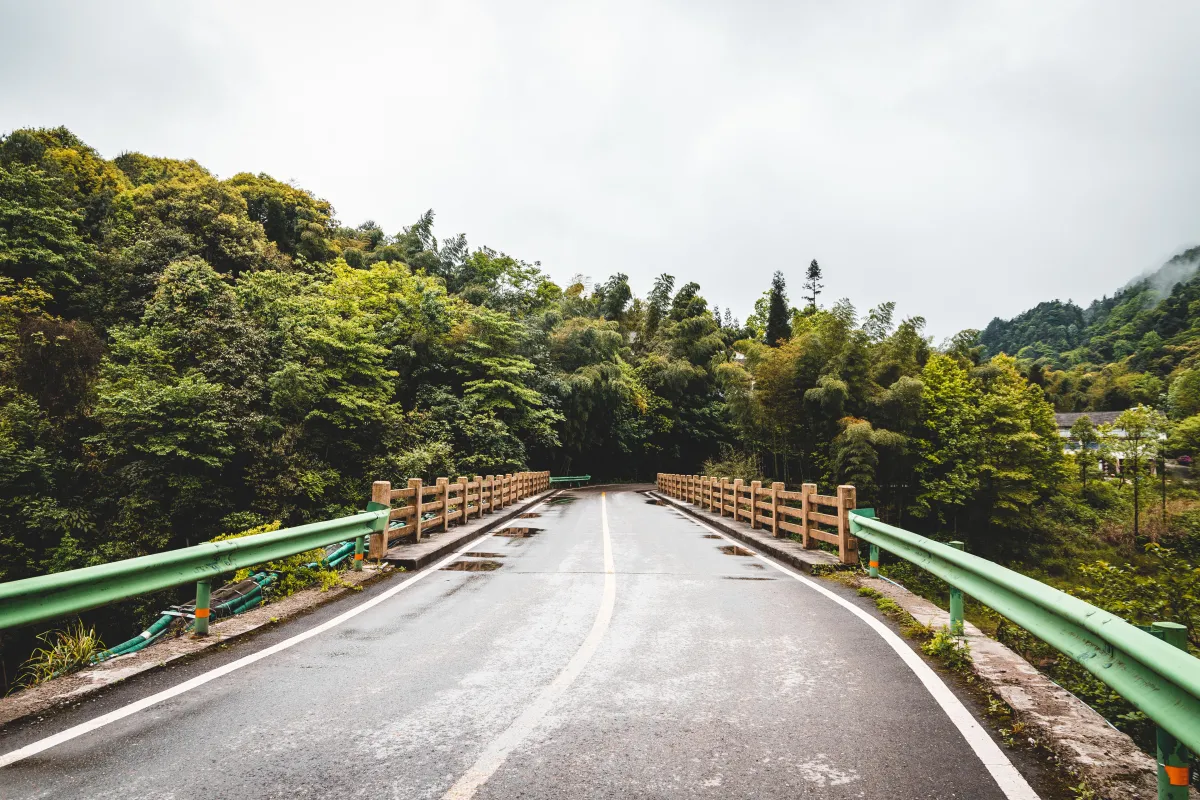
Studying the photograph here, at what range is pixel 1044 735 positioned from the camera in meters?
3.14

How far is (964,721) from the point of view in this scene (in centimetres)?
346

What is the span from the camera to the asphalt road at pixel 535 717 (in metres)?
2.74

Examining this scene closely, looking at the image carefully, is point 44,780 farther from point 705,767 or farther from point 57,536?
point 57,536

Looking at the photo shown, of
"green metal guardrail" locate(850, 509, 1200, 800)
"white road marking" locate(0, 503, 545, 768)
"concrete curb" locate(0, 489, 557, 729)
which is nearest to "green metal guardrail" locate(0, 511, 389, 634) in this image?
"concrete curb" locate(0, 489, 557, 729)

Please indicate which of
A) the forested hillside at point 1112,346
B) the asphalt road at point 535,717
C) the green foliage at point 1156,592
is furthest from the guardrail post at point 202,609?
the forested hillside at point 1112,346

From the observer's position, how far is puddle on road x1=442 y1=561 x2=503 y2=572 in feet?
28.2

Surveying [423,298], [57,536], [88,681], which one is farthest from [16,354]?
[88,681]

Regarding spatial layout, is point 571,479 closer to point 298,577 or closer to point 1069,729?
point 298,577

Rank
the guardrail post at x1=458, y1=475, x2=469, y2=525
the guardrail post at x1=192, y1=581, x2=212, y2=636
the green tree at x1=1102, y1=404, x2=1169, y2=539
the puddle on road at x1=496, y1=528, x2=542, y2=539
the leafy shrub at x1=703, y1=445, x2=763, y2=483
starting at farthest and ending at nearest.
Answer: the green tree at x1=1102, y1=404, x2=1169, y2=539, the leafy shrub at x1=703, y1=445, x2=763, y2=483, the guardrail post at x1=458, y1=475, x2=469, y2=525, the puddle on road at x1=496, y1=528, x2=542, y2=539, the guardrail post at x1=192, y1=581, x2=212, y2=636

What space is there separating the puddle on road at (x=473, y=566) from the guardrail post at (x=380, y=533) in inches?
34.9

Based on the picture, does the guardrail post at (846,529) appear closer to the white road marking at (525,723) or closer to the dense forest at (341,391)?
Answer: the dense forest at (341,391)

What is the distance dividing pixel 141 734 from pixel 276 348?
20551mm

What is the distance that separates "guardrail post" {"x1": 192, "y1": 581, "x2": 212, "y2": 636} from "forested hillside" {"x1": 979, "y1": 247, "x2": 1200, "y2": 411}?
3452 inches

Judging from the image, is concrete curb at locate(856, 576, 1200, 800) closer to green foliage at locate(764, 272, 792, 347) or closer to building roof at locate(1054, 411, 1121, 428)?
green foliage at locate(764, 272, 792, 347)
